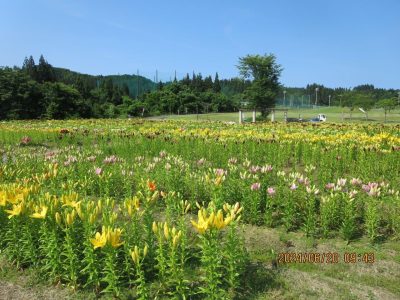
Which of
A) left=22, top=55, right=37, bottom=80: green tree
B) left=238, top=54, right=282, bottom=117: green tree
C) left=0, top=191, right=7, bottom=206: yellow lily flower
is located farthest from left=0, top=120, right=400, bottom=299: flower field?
left=22, top=55, right=37, bottom=80: green tree

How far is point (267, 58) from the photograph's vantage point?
47.5 meters

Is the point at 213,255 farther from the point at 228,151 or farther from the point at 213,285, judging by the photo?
the point at 228,151

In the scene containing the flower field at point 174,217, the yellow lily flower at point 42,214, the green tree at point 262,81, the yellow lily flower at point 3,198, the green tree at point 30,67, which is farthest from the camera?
the green tree at point 30,67

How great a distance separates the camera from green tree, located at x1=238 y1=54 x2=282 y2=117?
46.2m

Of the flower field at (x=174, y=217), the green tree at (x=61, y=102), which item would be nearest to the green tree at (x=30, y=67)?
the green tree at (x=61, y=102)

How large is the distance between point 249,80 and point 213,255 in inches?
1878

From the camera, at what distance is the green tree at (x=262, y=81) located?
46219 millimetres

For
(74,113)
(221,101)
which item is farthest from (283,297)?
(221,101)

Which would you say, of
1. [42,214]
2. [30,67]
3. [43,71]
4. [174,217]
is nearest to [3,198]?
[42,214]

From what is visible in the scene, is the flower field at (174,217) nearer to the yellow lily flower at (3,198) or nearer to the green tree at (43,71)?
the yellow lily flower at (3,198)

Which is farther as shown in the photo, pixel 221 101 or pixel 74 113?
pixel 221 101

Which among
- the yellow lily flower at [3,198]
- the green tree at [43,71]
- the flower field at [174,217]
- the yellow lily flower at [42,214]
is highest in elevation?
the green tree at [43,71]

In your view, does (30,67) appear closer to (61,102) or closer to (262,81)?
(61,102)

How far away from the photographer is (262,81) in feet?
154
